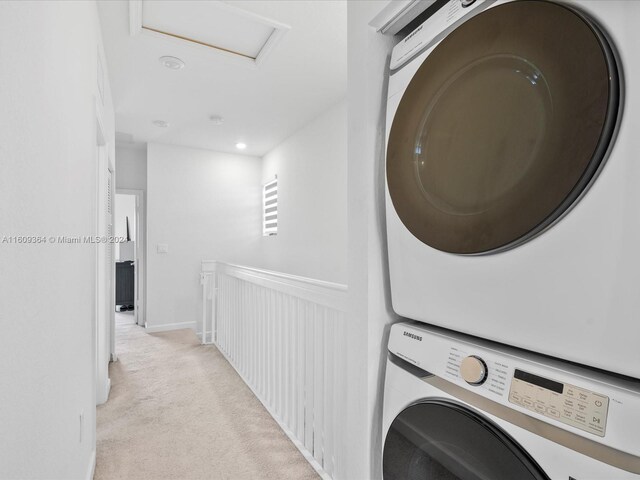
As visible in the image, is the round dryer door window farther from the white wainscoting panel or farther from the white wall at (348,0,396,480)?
the white wainscoting panel

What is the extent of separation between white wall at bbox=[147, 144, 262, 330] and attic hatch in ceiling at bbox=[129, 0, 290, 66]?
8.53 feet

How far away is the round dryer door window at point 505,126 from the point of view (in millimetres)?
540

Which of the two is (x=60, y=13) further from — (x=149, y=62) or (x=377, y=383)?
(x=149, y=62)

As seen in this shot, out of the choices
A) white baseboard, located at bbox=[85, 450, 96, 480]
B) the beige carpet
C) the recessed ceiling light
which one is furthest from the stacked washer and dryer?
the recessed ceiling light

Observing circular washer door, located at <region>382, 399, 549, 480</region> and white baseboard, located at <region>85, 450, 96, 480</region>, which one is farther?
white baseboard, located at <region>85, 450, 96, 480</region>

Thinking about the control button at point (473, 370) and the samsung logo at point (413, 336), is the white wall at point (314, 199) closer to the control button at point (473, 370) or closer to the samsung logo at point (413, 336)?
the samsung logo at point (413, 336)

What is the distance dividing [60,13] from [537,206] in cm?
140

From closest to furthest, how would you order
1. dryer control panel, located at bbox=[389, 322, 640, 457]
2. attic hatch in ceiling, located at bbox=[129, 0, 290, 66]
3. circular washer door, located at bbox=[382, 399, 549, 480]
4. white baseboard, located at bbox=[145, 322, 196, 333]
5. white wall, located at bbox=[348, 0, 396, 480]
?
1. dryer control panel, located at bbox=[389, 322, 640, 457]
2. circular washer door, located at bbox=[382, 399, 549, 480]
3. white wall, located at bbox=[348, 0, 396, 480]
4. attic hatch in ceiling, located at bbox=[129, 0, 290, 66]
5. white baseboard, located at bbox=[145, 322, 196, 333]

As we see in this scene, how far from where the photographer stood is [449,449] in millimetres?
751

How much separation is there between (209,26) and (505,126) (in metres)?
2.15

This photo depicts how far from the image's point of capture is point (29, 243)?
771 millimetres

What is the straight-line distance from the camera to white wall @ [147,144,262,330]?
4.52 m

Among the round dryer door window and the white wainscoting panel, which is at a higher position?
the round dryer door window

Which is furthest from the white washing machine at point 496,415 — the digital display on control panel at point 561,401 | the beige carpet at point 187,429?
the beige carpet at point 187,429
